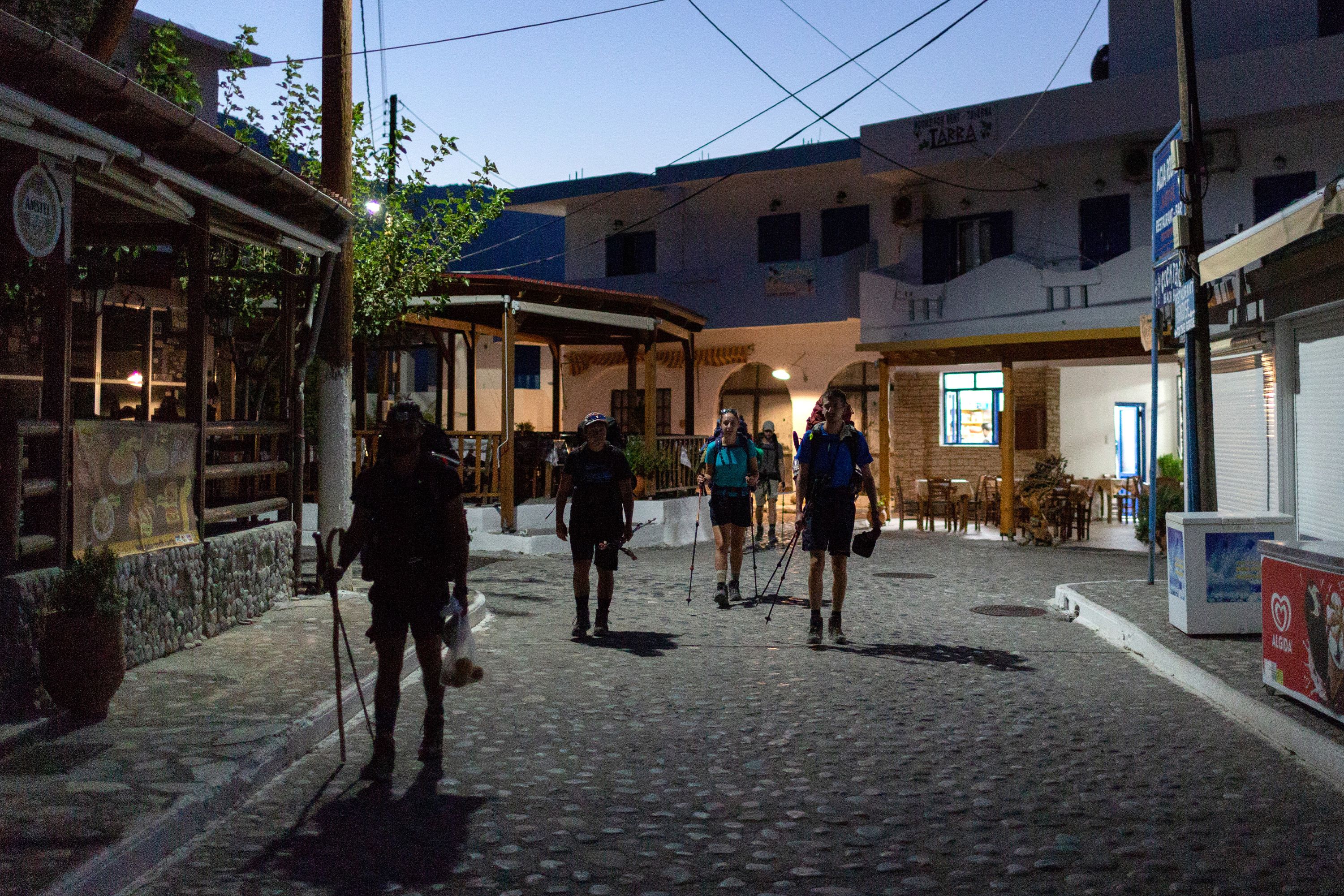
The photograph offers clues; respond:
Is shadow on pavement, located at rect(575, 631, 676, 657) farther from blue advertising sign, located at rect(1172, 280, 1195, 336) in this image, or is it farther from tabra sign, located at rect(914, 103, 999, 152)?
tabra sign, located at rect(914, 103, 999, 152)

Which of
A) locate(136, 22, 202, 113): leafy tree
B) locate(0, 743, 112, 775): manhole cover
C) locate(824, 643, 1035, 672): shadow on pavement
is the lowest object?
locate(824, 643, 1035, 672): shadow on pavement

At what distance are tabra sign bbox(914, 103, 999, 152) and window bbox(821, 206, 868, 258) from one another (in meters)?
2.65

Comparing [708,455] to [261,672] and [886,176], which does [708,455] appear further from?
[886,176]

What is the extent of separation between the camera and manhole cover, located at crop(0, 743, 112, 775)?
5.21 m

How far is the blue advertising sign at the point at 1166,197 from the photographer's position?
10.6 metres

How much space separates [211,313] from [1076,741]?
11.2m

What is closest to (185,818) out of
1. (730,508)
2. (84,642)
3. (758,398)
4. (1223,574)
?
(84,642)

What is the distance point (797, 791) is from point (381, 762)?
1914mm

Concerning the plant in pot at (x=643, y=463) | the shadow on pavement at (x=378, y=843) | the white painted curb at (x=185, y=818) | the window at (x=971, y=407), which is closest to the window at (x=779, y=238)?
the window at (x=971, y=407)

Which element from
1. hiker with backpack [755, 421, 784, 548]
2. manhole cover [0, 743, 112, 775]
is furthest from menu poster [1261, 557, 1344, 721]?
hiker with backpack [755, 421, 784, 548]

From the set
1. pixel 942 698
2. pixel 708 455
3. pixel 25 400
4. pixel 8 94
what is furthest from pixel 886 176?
pixel 8 94

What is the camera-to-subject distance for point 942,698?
733 centimetres

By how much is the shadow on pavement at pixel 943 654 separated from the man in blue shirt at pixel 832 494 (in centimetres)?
27

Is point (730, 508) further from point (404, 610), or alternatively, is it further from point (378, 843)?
point (378, 843)
